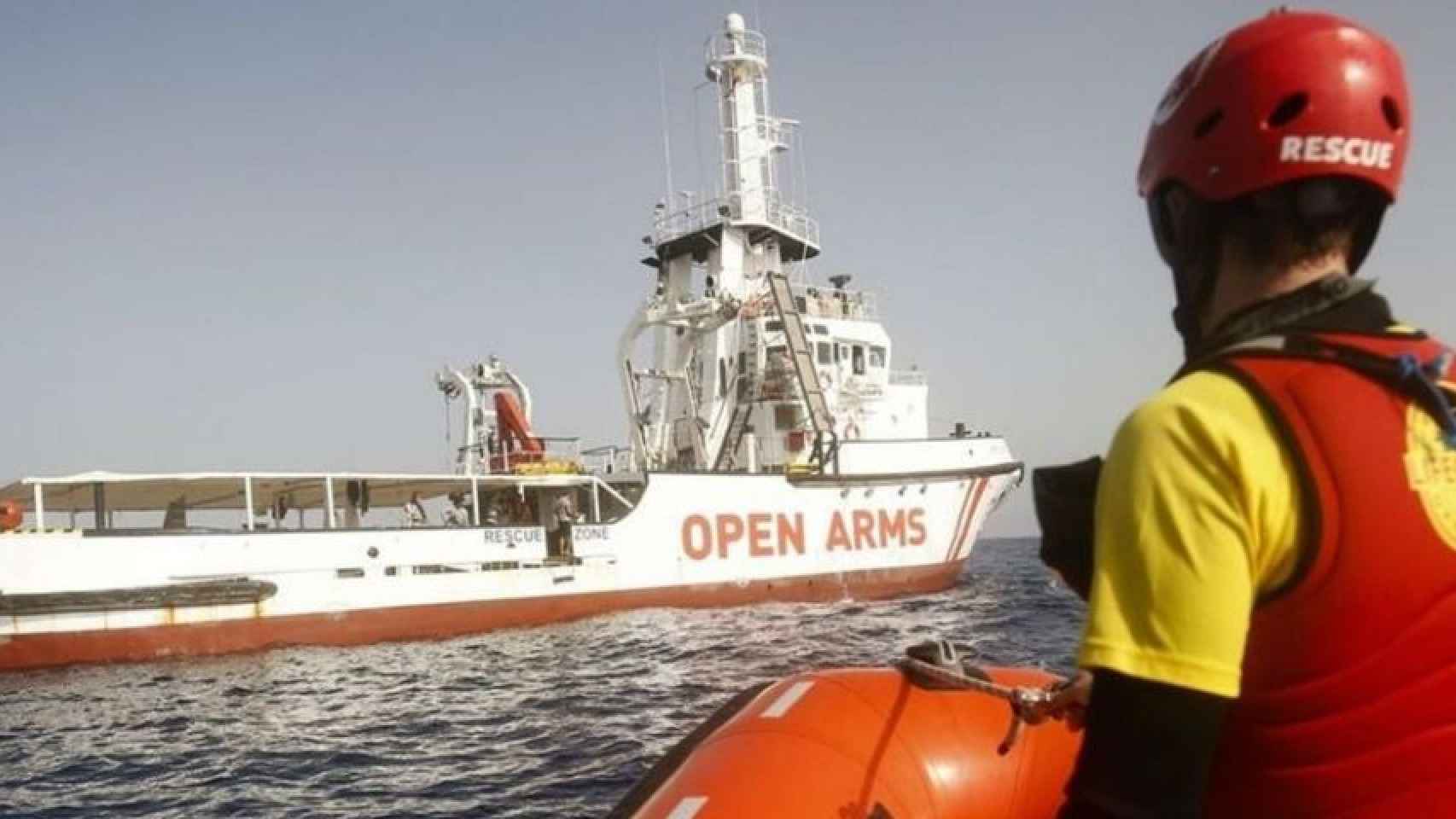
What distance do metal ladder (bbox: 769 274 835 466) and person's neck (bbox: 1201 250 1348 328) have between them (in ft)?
65.1

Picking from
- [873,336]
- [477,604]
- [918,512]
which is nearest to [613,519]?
[477,604]

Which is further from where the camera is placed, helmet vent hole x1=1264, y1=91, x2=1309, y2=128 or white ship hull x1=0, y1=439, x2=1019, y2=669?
white ship hull x1=0, y1=439, x2=1019, y2=669

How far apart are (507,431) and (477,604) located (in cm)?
669

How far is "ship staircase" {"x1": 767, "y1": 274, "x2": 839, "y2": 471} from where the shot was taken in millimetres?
21148

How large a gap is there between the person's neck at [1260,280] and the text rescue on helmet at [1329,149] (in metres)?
0.12

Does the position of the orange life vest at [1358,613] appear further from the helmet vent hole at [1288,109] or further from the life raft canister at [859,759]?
the life raft canister at [859,759]

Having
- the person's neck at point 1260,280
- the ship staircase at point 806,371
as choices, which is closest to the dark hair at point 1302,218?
the person's neck at point 1260,280

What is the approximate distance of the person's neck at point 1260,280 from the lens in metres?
1.27

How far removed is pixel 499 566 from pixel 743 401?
26.1 ft

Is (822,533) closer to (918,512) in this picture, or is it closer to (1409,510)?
(918,512)

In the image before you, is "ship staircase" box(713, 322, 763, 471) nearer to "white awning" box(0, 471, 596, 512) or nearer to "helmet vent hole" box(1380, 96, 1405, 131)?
"white awning" box(0, 471, 596, 512)

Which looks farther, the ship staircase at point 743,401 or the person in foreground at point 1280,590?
the ship staircase at point 743,401

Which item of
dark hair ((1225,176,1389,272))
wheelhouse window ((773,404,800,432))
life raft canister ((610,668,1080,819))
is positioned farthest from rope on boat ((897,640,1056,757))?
wheelhouse window ((773,404,800,432))

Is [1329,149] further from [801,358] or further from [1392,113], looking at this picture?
[801,358]
